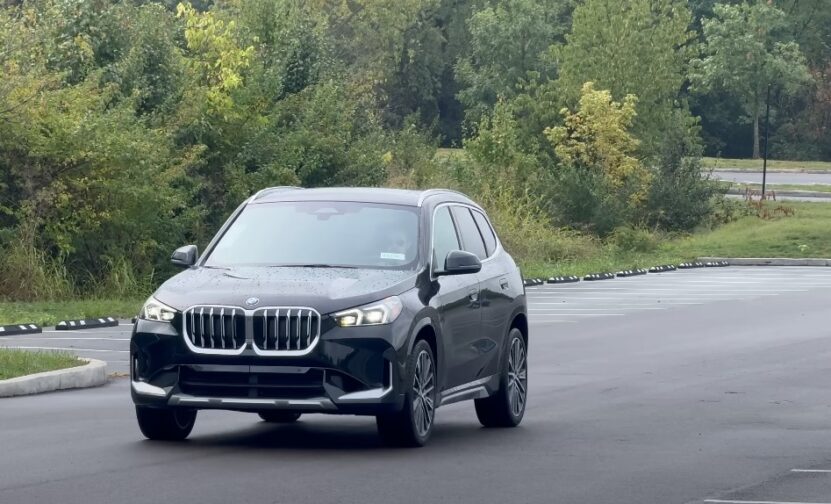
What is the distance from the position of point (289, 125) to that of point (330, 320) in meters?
28.0

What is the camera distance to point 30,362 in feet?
53.8

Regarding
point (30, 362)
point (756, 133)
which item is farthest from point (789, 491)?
point (756, 133)

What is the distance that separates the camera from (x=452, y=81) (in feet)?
330

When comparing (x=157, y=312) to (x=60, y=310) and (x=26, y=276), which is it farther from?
(x=26, y=276)

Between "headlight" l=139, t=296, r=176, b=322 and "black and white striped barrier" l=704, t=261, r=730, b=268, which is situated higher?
"headlight" l=139, t=296, r=176, b=322

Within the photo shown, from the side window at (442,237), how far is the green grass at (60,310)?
11634mm

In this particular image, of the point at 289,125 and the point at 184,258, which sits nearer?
the point at 184,258

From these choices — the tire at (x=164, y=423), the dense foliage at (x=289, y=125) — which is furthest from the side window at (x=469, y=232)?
the dense foliage at (x=289, y=125)

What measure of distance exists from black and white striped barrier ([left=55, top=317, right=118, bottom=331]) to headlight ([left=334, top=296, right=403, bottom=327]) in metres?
12.8

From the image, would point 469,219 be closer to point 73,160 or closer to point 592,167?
point 73,160

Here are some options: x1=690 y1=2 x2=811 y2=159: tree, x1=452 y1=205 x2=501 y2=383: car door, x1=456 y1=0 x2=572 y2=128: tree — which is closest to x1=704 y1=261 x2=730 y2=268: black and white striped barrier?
x1=452 y1=205 x2=501 y2=383: car door

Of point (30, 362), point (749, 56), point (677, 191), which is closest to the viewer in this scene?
point (30, 362)

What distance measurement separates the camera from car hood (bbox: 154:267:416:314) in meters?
11.0

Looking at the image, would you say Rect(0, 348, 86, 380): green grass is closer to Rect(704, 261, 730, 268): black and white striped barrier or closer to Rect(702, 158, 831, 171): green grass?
Rect(704, 261, 730, 268): black and white striped barrier
